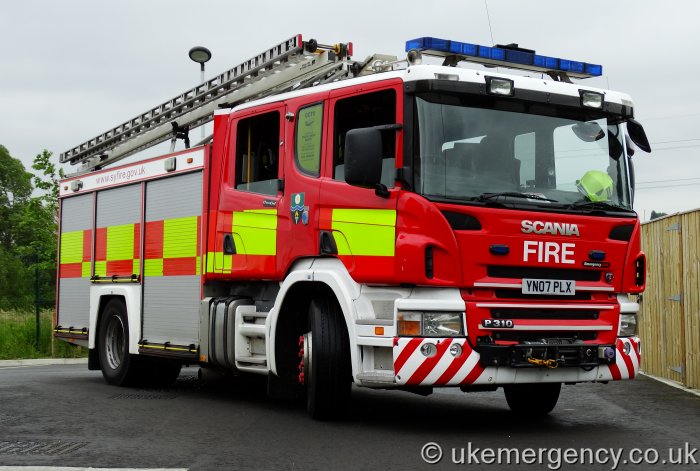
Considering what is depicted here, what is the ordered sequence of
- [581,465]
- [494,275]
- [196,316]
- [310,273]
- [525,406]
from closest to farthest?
1. [581,465]
2. [494,275]
3. [310,273]
4. [525,406]
5. [196,316]

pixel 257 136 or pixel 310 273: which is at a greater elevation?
pixel 257 136

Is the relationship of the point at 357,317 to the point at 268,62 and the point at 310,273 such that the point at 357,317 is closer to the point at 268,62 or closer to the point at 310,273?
the point at 310,273

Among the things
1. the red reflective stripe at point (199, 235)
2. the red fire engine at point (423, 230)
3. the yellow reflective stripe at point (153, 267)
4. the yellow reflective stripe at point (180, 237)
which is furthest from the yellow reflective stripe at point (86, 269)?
the red fire engine at point (423, 230)

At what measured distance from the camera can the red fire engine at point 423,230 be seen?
25.2 feet

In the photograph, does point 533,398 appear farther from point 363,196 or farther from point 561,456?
point 363,196

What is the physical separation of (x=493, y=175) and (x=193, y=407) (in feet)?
12.8

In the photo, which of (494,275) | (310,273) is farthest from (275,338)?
(494,275)

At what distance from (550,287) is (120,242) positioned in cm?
606

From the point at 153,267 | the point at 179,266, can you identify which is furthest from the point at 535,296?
the point at 153,267

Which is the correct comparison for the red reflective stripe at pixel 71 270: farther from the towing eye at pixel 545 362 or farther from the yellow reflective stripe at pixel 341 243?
the towing eye at pixel 545 362

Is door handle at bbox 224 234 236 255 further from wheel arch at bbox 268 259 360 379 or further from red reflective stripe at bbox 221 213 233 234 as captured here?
wheel arch at bbox 268 259 360 379

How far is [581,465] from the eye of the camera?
21.5ft

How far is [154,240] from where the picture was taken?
11.5 metres

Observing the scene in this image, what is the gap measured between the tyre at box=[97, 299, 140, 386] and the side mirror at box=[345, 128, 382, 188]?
5172 mm
